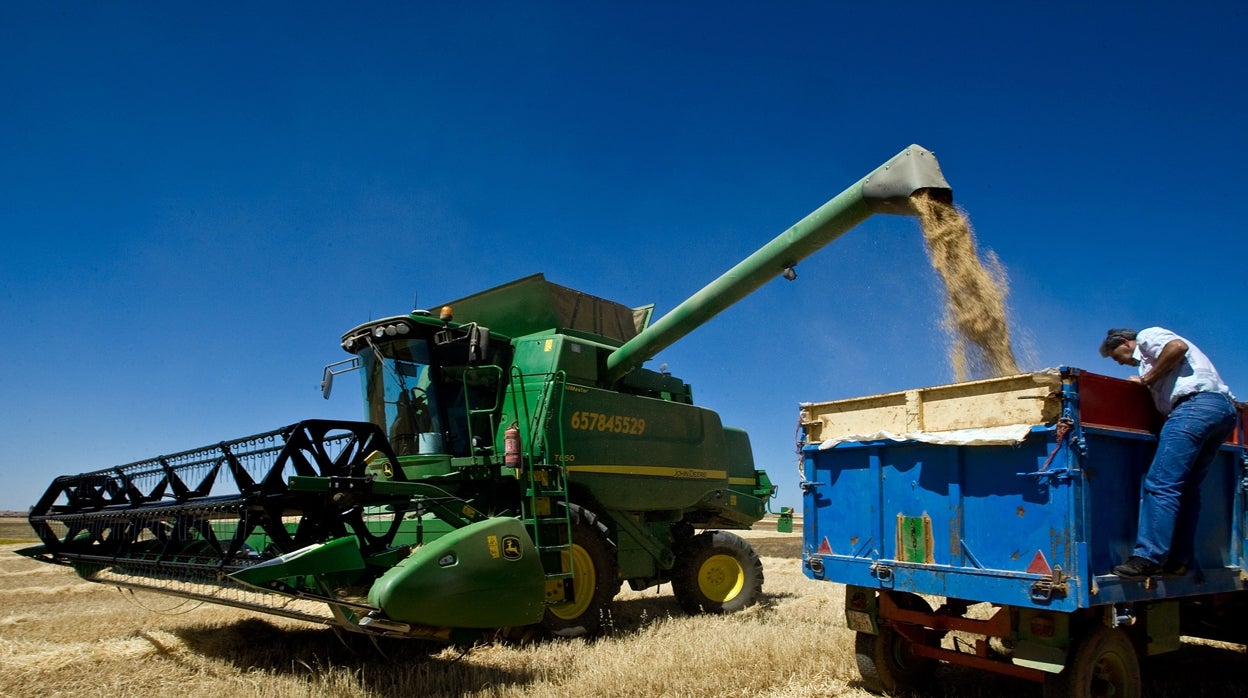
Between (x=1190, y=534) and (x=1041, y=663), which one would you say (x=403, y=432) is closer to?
(x=1041, y=663)

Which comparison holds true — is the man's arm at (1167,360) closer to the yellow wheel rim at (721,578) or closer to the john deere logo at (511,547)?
the john deere logo at (511,547)

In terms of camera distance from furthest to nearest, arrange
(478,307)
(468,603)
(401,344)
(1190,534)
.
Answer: (478,307), (401,344), (468,603), (1190,534)

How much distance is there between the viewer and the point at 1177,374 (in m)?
4.63

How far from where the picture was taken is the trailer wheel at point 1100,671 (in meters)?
4.24

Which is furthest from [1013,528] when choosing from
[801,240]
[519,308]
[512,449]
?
[519,308]

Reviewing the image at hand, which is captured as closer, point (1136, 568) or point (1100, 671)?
point (1136, 568)

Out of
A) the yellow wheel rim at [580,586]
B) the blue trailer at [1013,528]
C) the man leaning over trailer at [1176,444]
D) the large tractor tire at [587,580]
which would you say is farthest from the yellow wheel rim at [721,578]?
the man leaning over trailer at [1176,444]

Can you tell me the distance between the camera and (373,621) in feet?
15.8

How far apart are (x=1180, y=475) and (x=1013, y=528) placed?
0.93 m

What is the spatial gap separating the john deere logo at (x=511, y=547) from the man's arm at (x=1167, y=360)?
3.81 metres

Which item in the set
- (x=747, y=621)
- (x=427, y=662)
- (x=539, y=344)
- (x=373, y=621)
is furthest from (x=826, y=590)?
(x=373, y=621)

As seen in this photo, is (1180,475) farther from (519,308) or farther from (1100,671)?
(519,308)

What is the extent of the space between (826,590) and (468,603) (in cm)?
695

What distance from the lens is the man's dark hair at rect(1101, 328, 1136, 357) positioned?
193 inches
